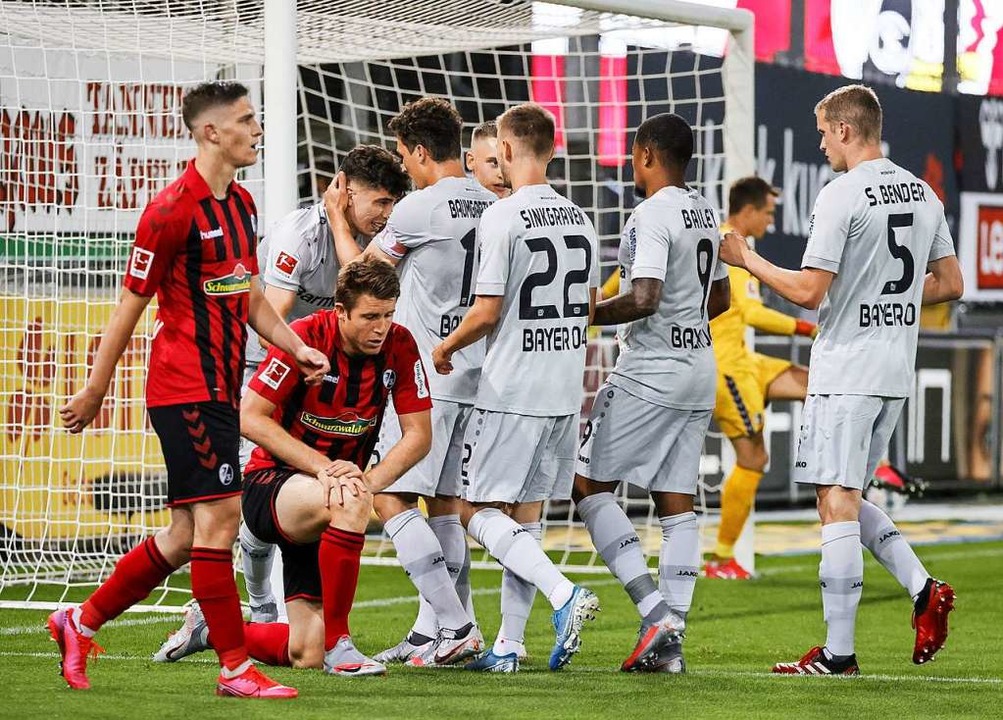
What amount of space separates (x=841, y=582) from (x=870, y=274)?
3.47 feet

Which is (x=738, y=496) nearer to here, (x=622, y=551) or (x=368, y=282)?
(x=622, y=551)

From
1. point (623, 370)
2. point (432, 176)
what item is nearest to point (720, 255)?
point (623, 370)

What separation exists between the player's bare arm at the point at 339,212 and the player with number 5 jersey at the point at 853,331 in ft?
4.63

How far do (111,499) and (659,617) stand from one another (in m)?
3.55

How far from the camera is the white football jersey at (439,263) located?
6.11 meters

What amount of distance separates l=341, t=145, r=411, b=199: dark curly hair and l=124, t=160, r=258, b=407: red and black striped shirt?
136 centimetres

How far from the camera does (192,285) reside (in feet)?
16.0

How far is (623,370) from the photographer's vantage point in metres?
6.21

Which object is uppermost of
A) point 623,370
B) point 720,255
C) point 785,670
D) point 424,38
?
point 424,38

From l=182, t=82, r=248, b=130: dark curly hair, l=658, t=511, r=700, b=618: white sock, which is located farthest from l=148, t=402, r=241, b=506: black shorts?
l=658, t=511, r=700, b=618: white sock

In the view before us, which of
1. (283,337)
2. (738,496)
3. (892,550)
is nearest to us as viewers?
(283,337)

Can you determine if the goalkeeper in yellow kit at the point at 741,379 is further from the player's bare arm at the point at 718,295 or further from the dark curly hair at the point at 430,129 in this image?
the dark curly hair at the point at 430,129

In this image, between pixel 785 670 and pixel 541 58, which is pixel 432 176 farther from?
→ pixel 541 58

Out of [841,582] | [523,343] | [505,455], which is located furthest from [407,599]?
[841,582]
